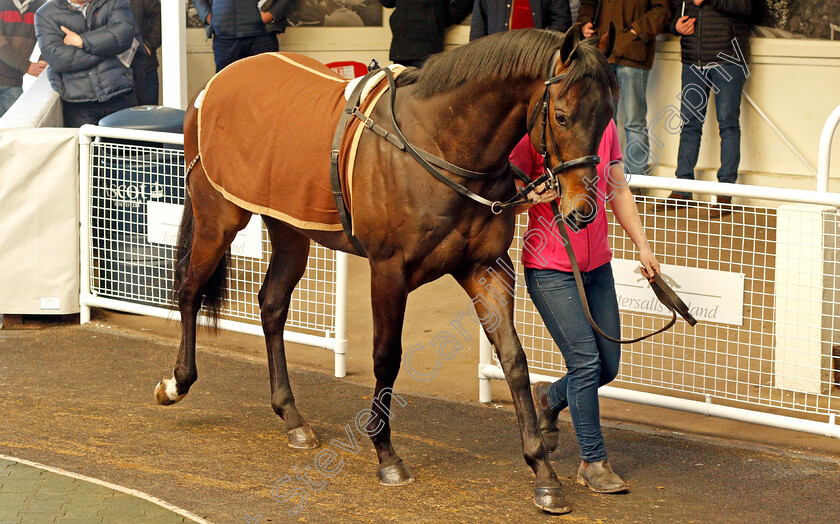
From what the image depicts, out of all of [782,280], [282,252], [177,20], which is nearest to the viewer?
[782,280]

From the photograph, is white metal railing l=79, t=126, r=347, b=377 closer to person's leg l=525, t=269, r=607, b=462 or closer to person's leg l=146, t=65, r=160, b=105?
person's leg l=525, t=269, r=607, b=462

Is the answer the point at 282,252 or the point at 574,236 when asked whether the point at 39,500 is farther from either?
the point at 574,236

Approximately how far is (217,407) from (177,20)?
12.2ft

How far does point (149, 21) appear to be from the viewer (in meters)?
10.2

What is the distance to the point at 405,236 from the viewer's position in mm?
4199

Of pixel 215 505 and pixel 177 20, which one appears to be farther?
pixel 177 20

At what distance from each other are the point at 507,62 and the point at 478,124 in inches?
10.5

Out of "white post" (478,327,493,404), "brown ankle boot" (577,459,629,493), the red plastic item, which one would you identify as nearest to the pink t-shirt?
"brown ankle boot" (577,459,629,493)

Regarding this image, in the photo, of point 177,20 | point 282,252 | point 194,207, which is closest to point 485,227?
point 282,252

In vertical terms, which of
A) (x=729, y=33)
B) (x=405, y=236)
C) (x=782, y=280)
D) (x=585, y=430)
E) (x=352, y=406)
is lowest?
(x=352, y=406)

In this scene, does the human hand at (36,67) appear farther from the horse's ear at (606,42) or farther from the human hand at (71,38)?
the horse's ear at (606,42)

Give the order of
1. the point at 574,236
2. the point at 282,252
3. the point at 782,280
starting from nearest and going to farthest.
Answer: the point at 574,236, the point at 782,280, the point at 282,252

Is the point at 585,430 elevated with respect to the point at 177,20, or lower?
lower

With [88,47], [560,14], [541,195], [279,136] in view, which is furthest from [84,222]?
[560,14]
